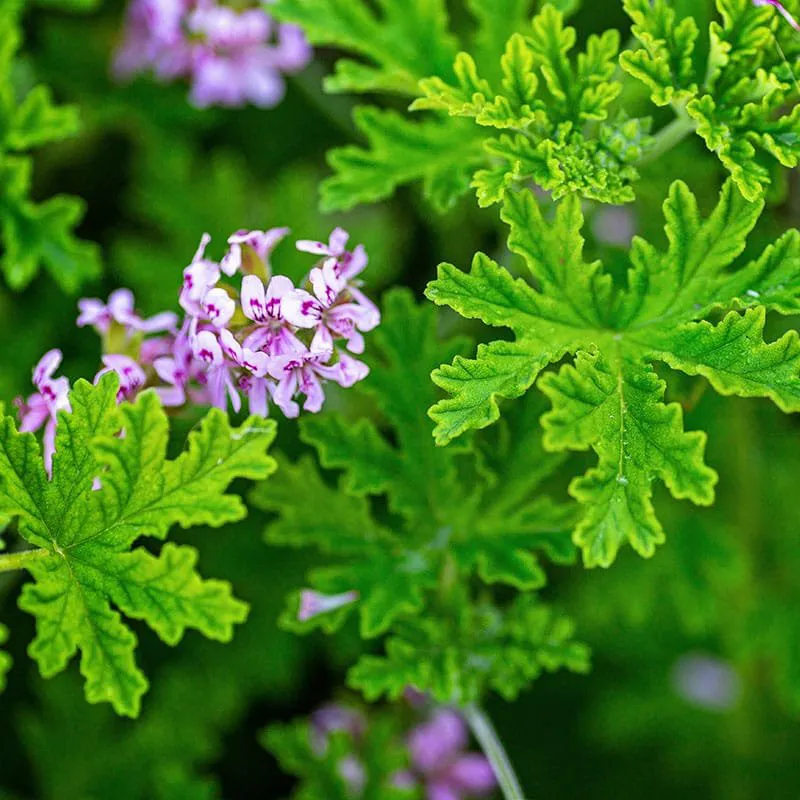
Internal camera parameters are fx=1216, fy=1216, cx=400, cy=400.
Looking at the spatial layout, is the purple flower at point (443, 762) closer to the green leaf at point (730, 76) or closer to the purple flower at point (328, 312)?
the purple flower at point (328, 312)

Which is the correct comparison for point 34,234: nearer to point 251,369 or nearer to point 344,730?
point 251,369

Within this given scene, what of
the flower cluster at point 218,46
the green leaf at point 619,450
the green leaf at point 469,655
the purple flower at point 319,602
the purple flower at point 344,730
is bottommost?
the purple flower at point 344,730

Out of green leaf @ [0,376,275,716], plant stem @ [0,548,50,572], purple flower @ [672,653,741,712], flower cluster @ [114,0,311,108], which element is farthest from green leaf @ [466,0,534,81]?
purple flower @ [672,653,741,712]

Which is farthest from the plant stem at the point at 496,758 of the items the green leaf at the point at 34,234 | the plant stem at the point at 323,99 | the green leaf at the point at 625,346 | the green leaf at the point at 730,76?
the plant stem at the point at 323,99

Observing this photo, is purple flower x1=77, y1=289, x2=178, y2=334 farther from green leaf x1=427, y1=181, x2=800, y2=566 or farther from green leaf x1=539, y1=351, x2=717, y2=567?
green leaf x1=539, y1=351, x2=717, y2=567

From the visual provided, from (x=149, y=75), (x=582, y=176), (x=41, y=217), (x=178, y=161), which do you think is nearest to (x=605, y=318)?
(x=582, y=176)

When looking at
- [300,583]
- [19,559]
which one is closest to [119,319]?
[19,559]

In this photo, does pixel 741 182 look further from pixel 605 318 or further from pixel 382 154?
pixel 382 154

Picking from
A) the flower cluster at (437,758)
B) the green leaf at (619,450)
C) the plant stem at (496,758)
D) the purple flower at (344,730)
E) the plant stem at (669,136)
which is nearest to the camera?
the green leaf at (619,450)
